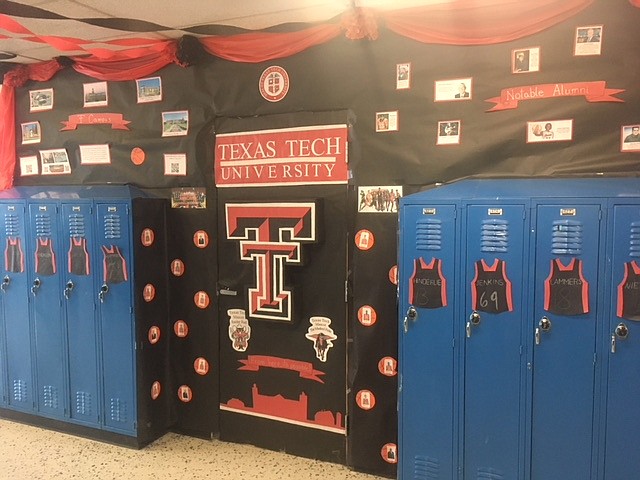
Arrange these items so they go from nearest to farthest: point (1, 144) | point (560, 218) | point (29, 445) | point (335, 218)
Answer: point (560, 218) → point (335, 218) → point (29, 445) → point (1, 144)

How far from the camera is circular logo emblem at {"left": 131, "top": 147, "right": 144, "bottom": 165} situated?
3702 millimetres

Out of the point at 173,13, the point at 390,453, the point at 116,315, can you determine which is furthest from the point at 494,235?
the point at 116,315

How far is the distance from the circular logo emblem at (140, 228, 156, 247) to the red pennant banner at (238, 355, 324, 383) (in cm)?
106

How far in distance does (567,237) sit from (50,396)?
11.9ft

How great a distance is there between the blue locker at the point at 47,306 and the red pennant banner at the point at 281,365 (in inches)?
54.5

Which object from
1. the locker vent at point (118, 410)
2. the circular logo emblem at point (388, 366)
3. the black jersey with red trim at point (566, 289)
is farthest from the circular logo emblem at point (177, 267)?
the black jersey with red trim at point (566, 289)

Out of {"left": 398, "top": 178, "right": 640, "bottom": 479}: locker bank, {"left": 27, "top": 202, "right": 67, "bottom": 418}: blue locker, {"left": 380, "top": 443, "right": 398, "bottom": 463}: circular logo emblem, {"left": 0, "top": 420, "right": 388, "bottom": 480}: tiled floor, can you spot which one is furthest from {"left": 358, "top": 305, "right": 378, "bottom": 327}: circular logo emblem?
{"left": 27, "top": 202, "right": 67, "bottom": 418}: blue locker

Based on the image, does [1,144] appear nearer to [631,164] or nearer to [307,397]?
[307,397]

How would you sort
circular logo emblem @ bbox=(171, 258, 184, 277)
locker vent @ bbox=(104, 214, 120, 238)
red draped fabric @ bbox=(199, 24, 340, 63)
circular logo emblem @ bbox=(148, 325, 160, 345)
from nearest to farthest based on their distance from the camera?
red draped fabric @ bbox=(199, 24, 340, 63) < locker vent @ bbox=(104, 214, 120, 238) < circular logo emblem @ bbox=(148, 325, 160, 345) < circular logo emblem @ bbox=(171, 258, 184, 277)

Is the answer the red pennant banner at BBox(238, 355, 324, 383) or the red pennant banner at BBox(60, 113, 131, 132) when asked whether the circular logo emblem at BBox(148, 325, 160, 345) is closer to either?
the red pennant banner at BBox(238, 355, 324, 383)

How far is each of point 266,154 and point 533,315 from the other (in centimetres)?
189

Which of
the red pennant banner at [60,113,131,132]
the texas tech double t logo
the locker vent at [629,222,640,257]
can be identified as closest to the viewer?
the locker vent at [629,222,640,257]

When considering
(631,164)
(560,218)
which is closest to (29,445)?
(560,218)

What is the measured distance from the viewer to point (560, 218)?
2348 millimetres
